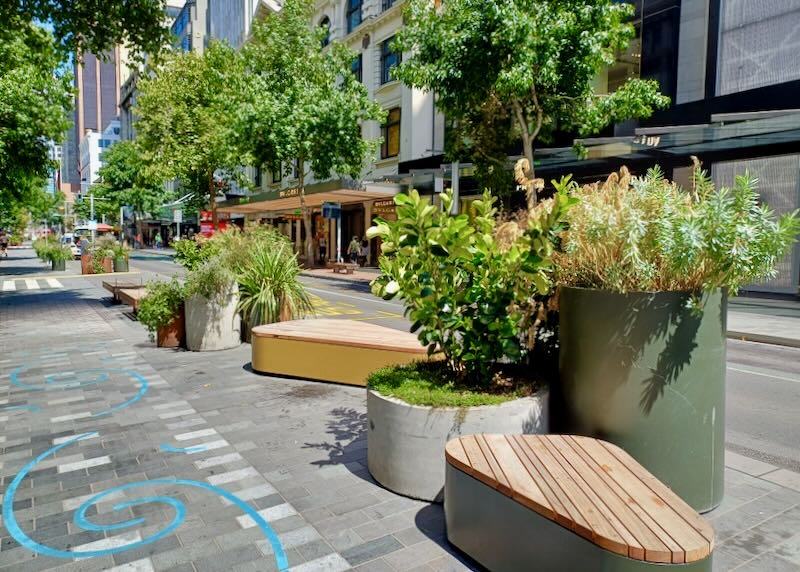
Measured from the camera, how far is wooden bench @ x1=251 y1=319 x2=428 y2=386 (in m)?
6.11

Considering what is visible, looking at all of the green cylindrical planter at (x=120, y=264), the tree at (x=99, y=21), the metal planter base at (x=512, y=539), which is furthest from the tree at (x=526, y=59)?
the green cylindrical planter at (x=120, y=264)

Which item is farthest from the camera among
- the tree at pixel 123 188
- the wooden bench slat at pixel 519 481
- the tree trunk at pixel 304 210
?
the tree at pixel 123 188

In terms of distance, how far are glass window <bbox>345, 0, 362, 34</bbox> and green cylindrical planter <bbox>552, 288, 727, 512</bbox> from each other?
34.5 meters

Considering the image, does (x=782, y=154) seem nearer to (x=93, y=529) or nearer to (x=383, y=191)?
(x=383, y=191)

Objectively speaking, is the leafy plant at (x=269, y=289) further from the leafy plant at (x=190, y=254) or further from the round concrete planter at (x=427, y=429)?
the round concrete planter at (x=427, y=429)

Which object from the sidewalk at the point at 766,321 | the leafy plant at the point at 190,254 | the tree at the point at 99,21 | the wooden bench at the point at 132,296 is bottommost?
the sidewalk at the point at 766,321

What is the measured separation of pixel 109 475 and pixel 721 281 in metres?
4.14

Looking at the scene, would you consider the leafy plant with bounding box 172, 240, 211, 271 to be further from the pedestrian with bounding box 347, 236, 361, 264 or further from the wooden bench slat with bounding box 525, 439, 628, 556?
the pedestrian with bounding box 347, 236, 361, 264

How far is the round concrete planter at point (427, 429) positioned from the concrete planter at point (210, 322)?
17.7 ft

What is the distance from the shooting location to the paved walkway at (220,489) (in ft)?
9.72

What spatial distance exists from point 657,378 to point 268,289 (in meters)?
6.56

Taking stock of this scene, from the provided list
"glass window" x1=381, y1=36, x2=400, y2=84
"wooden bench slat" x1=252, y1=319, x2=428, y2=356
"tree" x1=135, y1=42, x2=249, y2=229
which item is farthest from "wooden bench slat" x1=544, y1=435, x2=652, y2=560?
"glass window" x1=381, y1=36, x2=400, y2=84

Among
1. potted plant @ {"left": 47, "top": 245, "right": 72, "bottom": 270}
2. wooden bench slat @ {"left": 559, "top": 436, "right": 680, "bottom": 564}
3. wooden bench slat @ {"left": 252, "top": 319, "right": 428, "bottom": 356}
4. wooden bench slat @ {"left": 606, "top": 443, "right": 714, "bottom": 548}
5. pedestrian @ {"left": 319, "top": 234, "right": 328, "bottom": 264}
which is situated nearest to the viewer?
wooden bench slat @ {"left": 559, "top": 436, "right": 680, "bottom": 564}

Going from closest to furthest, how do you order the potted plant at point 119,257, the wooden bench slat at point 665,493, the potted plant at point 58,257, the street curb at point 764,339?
the wooden bench slat at point 665,493 < the street curb at point 764,339 < the potted plant at point 119,257 < the potted plant at point 58,257
